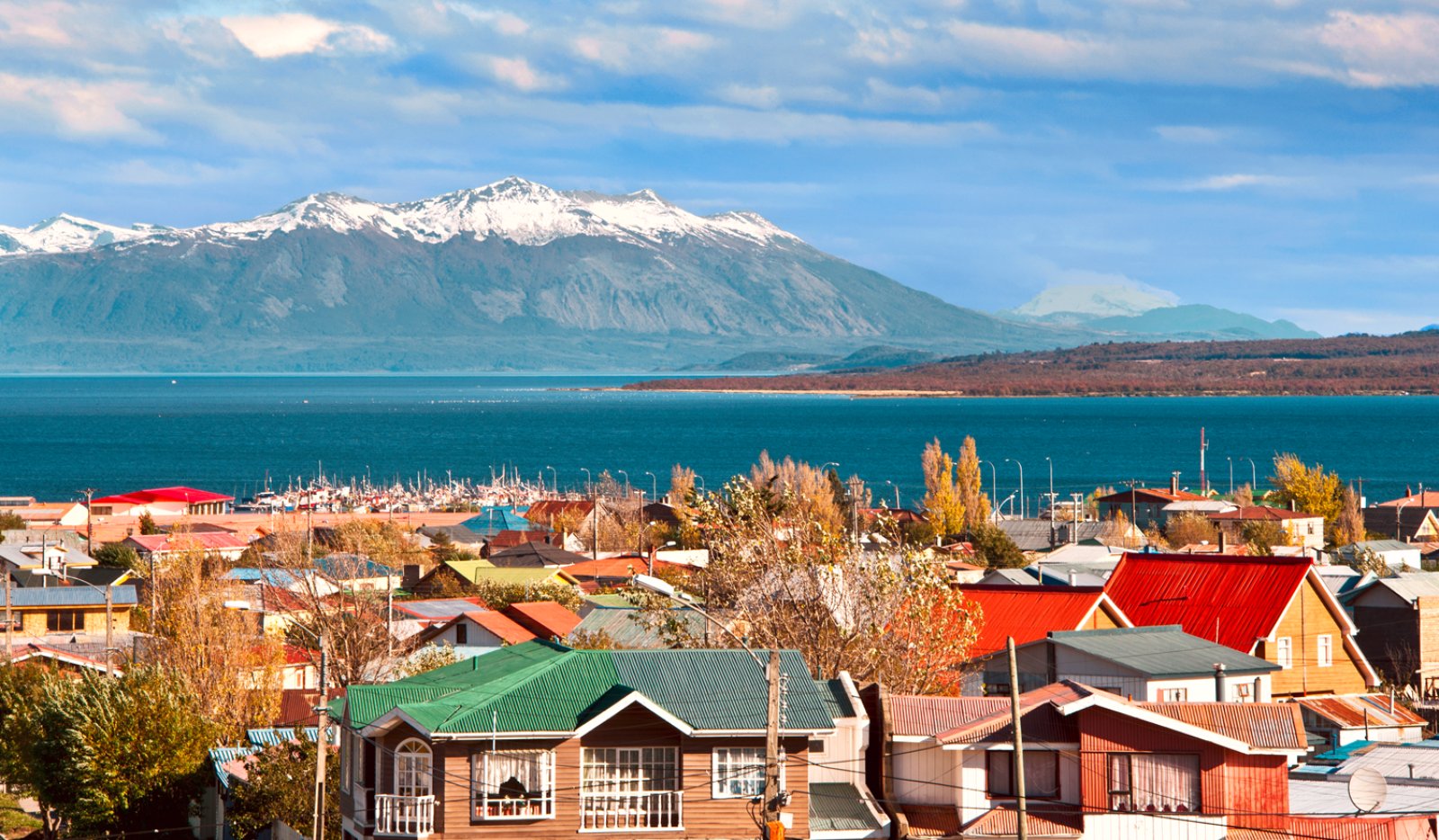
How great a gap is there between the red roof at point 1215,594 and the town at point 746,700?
0.08 metres

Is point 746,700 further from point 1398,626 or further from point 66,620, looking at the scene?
point 66,620

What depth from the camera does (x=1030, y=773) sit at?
2206 cm

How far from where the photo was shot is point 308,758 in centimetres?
2742

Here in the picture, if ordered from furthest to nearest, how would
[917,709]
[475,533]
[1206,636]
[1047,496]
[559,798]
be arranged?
1. [1047,496]
2. [475,533]
3. [1206,636]
4. [917,709]
5. [559,798]

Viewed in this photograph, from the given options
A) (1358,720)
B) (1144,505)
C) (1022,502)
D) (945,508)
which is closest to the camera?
(1358,720)

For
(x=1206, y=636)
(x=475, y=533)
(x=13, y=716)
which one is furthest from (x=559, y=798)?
(x=475, y=533)

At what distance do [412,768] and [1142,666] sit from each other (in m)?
12.8

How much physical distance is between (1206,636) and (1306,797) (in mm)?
12669

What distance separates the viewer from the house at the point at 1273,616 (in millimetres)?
36844

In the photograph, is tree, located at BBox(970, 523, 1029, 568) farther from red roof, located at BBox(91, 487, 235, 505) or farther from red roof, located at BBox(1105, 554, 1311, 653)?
red roof, located at BBox(91, 487, 235, 505)

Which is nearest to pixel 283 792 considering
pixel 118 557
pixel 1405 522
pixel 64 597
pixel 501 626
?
pixel 501 626

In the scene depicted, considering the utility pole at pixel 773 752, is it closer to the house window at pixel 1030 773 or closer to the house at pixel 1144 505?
the house window at pixel 1030 773

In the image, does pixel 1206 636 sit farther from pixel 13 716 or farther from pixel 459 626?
pixel 13 716

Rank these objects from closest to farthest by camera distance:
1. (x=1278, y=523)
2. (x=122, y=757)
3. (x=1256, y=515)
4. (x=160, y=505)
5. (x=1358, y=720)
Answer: (x=122, y=757) → (x=1358, y=720) → (x=1278, y=523) → (x=1256, y=515) → (x=160, y=505)
